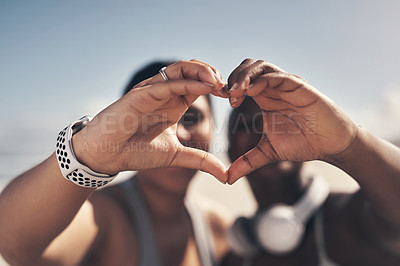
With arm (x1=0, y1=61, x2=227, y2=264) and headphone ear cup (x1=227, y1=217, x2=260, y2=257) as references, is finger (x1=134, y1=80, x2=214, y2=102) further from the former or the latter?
headphone ear cup (x1=227, y1=217, x2=260, y2=257)

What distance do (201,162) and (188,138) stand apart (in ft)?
3.78

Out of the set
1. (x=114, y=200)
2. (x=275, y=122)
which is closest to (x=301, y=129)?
(x=275, y=122)

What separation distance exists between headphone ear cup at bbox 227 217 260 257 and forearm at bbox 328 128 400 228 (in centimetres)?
132

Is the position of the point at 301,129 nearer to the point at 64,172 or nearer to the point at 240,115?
the point at 64,172

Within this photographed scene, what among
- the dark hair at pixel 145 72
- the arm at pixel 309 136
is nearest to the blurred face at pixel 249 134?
the dark hair at pixel 145 72

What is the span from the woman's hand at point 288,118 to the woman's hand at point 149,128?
4.7 inches

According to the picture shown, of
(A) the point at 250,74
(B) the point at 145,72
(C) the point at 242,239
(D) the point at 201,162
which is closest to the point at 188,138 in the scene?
(B) the point at 145,72

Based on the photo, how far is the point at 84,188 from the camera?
4.55 ft

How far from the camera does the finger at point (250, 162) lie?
146 centimetres

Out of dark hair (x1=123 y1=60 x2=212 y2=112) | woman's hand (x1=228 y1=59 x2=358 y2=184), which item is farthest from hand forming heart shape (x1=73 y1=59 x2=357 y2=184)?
dark hair (x1=123 y1=60 x2=212 y2=112)

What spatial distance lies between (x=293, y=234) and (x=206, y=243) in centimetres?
82

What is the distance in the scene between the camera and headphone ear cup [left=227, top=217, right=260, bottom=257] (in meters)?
2.57

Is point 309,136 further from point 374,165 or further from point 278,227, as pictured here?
point 278,227

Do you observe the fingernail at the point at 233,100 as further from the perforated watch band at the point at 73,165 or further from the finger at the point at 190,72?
the perforated watch band at the point at 73,165
